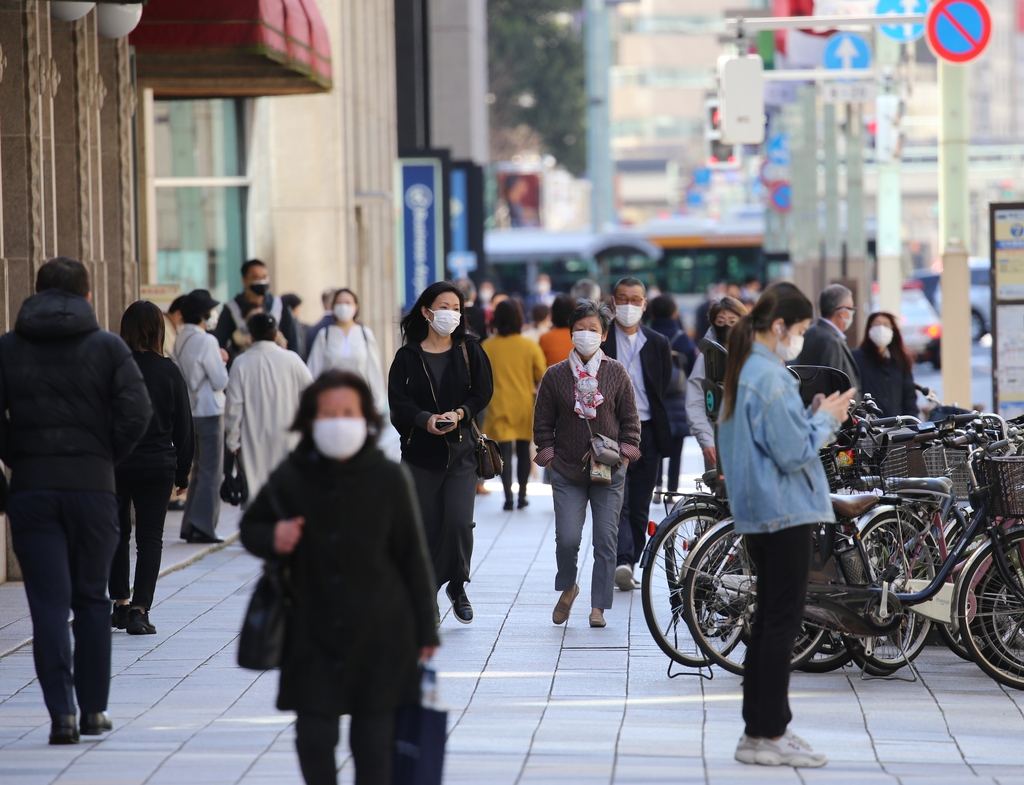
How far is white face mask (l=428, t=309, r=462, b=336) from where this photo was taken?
8.05 metres

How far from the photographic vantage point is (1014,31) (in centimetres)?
13575

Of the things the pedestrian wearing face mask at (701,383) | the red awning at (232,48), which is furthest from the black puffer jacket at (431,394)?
the red awning at (232,48)

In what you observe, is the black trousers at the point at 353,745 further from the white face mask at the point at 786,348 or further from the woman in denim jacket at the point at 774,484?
the white face mask at the point at 786,348

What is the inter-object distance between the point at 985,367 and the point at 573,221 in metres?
69.3

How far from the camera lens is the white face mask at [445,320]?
8055mm

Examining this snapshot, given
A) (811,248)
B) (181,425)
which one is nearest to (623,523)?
(181,425)

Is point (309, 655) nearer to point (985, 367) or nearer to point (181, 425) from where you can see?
point (181, 425)

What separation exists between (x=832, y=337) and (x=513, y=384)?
3.66m

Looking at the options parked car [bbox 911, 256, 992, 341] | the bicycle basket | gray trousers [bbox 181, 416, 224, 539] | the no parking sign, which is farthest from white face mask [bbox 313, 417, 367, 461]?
parked car [bbox 911, 256, 992, 341]

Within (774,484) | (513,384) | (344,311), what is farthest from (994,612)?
(344,311)

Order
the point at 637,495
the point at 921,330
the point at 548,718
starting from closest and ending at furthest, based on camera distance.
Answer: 1. the point at 548,718
2. the point at 637,495
3. the point at 921,330

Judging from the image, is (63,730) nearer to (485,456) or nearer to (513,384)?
(485,456)

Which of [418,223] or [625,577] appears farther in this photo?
[418,223]

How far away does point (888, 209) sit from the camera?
72.3 feet
